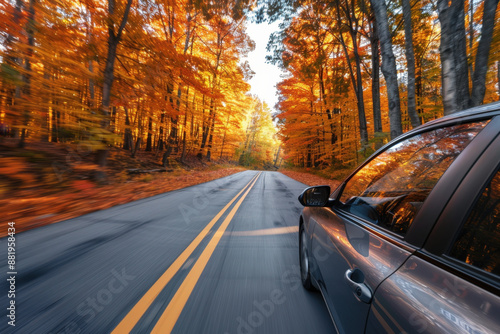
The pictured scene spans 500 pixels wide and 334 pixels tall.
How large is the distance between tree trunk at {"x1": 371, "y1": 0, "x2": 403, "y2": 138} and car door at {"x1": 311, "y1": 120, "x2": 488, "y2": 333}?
5802 millimetres

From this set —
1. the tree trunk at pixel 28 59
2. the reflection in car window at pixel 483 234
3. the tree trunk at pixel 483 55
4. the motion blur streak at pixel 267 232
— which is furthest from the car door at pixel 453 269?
the tree trunk at pixel 28 59

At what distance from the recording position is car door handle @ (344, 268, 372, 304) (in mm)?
1036

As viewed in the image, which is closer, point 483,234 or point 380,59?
point 483,234

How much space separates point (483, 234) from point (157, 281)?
9.09 feet

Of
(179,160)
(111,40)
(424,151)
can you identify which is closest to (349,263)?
(424,151)

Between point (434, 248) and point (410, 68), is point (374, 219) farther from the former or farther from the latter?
point (410, 68)

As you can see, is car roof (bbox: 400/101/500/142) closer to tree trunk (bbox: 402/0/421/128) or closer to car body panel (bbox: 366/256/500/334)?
car body panel (bbox: 366/256/500/334)

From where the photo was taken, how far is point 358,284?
1.12 meters

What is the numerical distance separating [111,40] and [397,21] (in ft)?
39.4

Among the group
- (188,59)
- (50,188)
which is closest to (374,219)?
(50,188)

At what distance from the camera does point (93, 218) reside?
4707mm

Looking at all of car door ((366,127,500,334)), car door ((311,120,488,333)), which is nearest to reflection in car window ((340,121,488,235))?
car door ((311,120,488,333))

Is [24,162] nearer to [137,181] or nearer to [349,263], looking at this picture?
[137,181]

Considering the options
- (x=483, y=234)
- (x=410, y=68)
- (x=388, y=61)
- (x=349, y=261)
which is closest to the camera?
(x=483, y=234)
